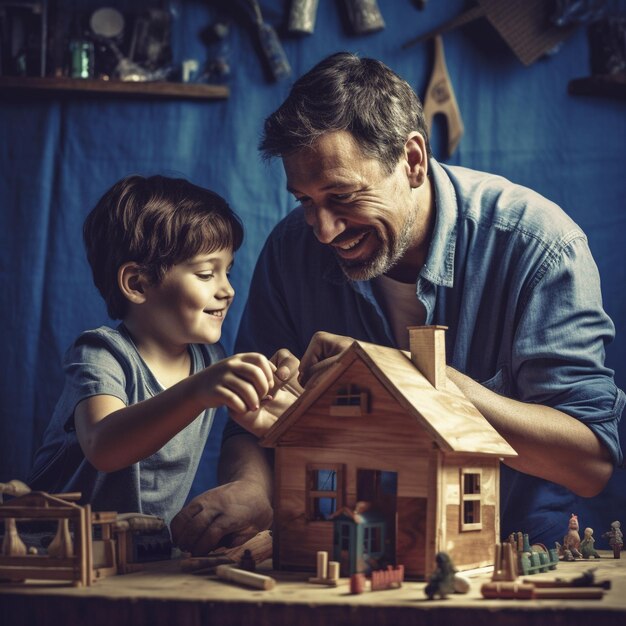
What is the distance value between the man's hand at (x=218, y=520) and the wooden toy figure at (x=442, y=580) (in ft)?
1.49

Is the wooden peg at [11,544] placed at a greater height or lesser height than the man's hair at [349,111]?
lesser

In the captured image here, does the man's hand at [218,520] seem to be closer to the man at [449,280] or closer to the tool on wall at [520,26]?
the man at [449,280]

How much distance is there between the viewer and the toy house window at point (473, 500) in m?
1.41

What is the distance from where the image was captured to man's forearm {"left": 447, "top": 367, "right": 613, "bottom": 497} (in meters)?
1.65

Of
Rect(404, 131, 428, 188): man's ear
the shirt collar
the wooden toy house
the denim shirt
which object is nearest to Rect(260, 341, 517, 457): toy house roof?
the wooden toy house

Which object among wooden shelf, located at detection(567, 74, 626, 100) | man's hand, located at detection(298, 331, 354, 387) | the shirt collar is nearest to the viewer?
man's hand, located at detection(298, 331, 354, 387)

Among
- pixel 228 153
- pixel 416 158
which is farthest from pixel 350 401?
pixel 228 153

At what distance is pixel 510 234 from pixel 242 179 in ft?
3.57

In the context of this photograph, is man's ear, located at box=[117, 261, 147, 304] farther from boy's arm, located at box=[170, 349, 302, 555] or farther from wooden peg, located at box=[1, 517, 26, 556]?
wooden peg, located at box=[1, 517, 26, 556]

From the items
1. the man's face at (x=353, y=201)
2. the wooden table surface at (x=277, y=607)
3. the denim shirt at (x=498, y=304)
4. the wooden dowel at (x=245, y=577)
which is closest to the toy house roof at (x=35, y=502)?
the wooden table surface at (x=277, y=607)

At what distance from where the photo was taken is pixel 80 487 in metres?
1.94

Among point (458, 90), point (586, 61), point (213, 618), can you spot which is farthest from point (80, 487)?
point (586, 61)

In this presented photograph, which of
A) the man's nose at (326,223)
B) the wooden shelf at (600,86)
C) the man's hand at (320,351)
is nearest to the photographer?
Result: the man's hand at (320,351)

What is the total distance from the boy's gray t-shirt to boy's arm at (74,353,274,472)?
18cm
